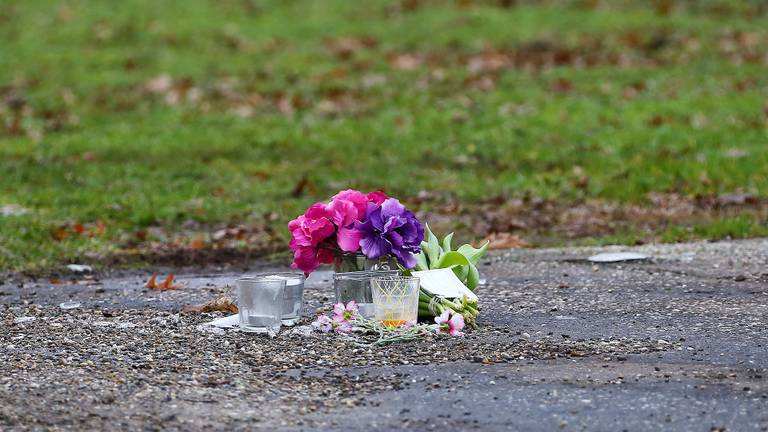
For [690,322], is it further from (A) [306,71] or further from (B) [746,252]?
(A) [306,71]

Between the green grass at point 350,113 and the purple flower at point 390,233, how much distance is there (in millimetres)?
Result: 3059

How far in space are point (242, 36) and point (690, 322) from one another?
449 inches

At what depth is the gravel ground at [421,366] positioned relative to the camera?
164 inches

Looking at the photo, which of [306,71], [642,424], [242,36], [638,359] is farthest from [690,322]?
[242,36]

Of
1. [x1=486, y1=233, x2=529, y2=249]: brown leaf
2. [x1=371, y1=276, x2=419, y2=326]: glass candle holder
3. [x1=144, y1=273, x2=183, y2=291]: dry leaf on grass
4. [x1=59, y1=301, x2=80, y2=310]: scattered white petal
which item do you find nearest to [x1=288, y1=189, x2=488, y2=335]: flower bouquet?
[x1=371, y1=276, x2=419, y2=326]: glass candle holder

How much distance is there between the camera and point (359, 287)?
18.1 feet

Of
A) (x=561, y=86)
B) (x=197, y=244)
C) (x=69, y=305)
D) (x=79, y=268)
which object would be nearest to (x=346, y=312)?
(x=69, y=305)

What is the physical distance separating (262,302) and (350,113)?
785cm

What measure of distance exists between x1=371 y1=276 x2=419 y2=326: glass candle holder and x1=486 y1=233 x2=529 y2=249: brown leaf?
9.75 feet

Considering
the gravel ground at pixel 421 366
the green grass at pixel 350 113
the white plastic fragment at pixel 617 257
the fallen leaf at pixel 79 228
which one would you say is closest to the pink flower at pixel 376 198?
the gravel ground at pixel 421 366

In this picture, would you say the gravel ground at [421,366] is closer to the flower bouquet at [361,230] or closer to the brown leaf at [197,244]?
the flower bouquet at [361,230]

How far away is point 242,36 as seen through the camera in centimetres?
1628

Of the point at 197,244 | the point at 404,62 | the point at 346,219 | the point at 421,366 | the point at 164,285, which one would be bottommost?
the point at 197,244

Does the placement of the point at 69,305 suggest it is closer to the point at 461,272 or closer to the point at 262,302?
the point at 262,302
